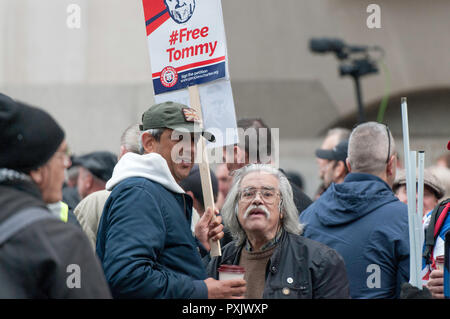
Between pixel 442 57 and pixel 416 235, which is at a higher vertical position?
pixel 442 57

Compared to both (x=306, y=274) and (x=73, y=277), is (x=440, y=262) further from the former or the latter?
(x=73, y=277)

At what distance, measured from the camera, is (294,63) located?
12.8 meters

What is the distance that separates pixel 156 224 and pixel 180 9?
Result: 1.34 meters

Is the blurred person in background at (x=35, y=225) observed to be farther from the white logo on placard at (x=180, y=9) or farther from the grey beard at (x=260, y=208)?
the white logo on placard at (x=180, y=9)

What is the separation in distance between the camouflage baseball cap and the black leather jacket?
2.27 ft

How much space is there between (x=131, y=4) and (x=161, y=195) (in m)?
9.08

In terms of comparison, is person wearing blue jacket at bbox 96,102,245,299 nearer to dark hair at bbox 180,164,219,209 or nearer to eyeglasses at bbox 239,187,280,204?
eyeglasses at bbox 239,187,280,204

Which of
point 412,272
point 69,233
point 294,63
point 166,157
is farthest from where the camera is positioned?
point 294,63

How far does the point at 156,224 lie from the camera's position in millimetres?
3062

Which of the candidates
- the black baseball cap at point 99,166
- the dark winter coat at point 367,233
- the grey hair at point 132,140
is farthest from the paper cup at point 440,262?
the black baseball cap at point 99,166

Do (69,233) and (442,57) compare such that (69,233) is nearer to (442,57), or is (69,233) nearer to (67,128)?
(67,128)

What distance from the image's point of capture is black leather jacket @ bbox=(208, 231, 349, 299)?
329 centimetres

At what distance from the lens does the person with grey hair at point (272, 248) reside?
3.31 meters
